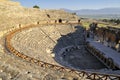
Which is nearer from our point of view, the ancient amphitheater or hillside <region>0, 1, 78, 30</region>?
the ancient amphitheater

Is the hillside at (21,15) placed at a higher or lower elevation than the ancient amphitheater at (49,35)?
higher

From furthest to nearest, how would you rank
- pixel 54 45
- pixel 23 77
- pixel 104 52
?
1. pixel 54 45
2. pixel 104 52
3. pixel 23 77

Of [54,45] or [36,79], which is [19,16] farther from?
[36,79]

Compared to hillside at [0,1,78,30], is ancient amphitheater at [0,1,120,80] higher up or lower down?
lower down

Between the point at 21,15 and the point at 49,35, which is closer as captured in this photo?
the point at 49,35

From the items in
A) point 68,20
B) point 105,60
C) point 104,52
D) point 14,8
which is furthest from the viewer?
point 68,20

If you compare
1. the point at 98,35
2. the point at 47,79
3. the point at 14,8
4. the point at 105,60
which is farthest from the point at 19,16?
the point at 47,79

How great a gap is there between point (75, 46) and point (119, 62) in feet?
59.4

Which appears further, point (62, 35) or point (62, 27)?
point (62, 27)

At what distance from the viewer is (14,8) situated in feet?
177

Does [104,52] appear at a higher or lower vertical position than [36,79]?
lower

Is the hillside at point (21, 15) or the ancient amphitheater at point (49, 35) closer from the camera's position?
the ancient amphitheater at point (49, 35)

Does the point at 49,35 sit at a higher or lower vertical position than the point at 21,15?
lower

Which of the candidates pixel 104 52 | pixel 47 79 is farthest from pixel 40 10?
pixel 47 79
